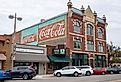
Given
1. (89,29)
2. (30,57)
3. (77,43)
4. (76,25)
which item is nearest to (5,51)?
(30,57)

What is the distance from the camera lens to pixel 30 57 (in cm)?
4147

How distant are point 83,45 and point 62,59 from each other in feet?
23.8

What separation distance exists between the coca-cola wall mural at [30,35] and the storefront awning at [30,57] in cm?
1456

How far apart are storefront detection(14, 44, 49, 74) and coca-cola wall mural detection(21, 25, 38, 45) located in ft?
45.7

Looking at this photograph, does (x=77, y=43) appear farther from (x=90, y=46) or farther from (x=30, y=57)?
(x=30, y=57)

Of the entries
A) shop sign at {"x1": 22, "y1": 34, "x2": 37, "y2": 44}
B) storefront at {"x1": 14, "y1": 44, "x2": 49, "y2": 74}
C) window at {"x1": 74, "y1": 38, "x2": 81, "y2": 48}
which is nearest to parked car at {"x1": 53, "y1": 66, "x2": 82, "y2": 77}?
storefront at {"x1": 14, "y1": 44, "x2": 49, "y2": 74}

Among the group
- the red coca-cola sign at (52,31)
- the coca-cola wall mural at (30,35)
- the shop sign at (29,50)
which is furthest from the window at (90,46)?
the shop sign at (29,50)

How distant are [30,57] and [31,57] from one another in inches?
9.2

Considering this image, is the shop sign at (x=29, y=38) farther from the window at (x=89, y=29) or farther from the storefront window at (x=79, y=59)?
the storefront window at (x=79, y=59)

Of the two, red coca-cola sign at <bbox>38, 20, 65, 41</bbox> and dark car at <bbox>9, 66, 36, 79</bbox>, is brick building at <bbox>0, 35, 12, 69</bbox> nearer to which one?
dark car at <bbox>9, 66, 36, 79</bbox>

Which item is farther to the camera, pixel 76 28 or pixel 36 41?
pixel 36 41

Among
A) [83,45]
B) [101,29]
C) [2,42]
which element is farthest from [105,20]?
[2,42]

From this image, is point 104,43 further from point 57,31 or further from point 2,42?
point 2,42

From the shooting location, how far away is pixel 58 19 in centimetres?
5159
